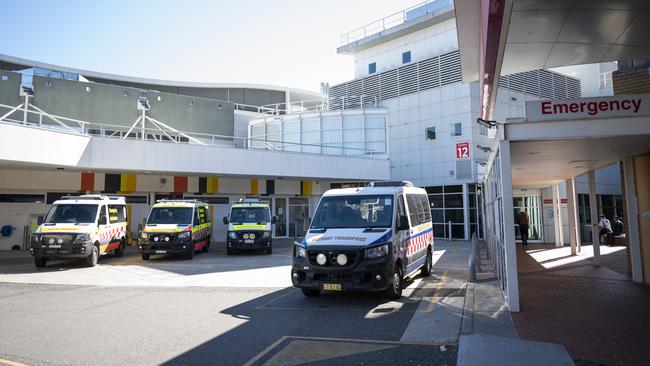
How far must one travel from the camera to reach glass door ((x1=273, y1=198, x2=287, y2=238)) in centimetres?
2884

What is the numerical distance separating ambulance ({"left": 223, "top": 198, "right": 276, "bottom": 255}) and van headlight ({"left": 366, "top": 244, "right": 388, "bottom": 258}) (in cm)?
1106

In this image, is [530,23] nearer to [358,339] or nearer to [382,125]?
[358,339]

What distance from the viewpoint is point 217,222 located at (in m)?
27.1

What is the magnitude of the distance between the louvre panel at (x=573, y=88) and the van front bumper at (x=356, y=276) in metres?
30.3

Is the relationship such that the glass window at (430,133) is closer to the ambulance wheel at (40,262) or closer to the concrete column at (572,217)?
the concrete column at (572,217)

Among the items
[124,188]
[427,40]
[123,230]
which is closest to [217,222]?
[124,188]

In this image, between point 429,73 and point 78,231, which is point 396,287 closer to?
point 78,231

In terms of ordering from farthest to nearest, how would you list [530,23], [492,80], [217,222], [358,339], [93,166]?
[217,222]
[93,166]
[492,80]
[530,23]
[358,339]

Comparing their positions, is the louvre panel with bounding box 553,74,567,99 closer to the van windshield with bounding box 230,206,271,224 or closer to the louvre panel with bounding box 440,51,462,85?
the louvre panel with bounding box 440,51,462,85

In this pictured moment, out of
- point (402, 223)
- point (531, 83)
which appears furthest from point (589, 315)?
point (531, 83)

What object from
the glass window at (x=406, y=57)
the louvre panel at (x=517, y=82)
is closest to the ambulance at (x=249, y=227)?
the glass window at (x=406, y=57)

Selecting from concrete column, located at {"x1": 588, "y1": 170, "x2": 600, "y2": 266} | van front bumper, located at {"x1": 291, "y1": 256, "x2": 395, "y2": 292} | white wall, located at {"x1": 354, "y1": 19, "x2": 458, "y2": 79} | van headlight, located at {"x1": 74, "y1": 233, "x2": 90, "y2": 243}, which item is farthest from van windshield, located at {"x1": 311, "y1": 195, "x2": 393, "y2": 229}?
white wall, located at {"x1": 354, "y1": 19, "x2": 458, "y2": 79}

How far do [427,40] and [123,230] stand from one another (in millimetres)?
22909

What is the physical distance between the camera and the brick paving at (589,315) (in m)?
5.52
